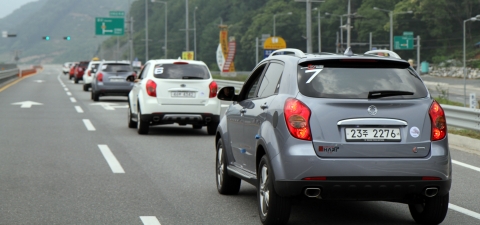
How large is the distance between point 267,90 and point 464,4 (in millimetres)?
98786

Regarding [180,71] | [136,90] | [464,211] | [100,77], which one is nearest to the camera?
[464,211]

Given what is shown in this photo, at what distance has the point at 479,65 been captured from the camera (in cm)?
8562

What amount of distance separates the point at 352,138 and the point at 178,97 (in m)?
10.3

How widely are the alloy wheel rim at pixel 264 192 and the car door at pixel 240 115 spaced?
2.13 feet

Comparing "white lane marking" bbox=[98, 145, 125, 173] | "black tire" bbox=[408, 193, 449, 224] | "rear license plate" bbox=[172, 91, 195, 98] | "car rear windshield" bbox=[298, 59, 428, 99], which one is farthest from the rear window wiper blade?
"rear license plate" bbox=[172, 91, 195, 98]

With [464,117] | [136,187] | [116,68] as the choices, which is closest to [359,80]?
[136,187]

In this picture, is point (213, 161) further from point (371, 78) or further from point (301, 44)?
point (301, 44)

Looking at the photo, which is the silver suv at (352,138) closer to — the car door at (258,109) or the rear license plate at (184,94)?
the car door at (258,109)

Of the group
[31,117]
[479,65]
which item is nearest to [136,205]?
[31,117]

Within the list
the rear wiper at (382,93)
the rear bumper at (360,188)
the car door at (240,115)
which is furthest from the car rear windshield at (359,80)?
the car door at (240,115)

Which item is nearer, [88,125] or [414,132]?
[414,132]

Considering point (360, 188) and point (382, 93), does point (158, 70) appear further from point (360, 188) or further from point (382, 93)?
point (360, 188)

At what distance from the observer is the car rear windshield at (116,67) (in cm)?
3009

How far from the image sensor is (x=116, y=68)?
30156 mm
